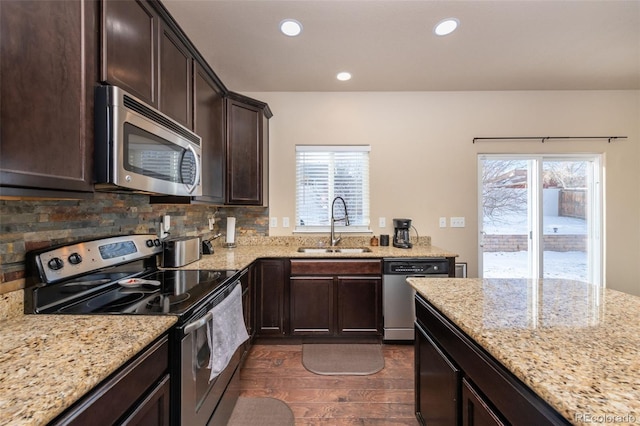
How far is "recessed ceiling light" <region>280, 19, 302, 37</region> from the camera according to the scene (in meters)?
1.89

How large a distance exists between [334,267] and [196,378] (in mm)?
1523

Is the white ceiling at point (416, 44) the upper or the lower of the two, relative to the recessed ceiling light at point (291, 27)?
upper

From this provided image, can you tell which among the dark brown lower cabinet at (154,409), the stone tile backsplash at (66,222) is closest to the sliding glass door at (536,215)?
the dark brown lower cabinet at (154,409)

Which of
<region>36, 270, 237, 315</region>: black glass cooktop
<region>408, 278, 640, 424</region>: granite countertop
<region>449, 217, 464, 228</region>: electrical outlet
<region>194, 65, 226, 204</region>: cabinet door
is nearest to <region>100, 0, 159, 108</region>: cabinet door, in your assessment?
<region>194, 65, 226, 204</region>: cabinet door

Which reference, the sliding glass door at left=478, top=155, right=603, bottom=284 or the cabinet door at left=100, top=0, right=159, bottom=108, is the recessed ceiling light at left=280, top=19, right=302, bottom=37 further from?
the sliding glass door at left=478, top=155, right=603, bottom=284

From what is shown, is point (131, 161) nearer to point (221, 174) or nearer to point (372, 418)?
point (221, 174)

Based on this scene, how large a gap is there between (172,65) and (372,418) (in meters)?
2.52

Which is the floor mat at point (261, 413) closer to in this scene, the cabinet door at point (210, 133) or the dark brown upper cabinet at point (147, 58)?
the cabinet door at point (210, 133)

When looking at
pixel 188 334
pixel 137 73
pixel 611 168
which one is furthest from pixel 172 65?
pixel 611 168

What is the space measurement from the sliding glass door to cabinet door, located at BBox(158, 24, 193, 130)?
3094 mm

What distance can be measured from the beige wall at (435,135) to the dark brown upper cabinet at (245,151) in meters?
0.37

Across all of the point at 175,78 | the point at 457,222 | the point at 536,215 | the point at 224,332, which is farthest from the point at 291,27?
the point at 536,215

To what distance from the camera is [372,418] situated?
1651 mm

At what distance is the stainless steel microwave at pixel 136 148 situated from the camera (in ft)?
3.43
